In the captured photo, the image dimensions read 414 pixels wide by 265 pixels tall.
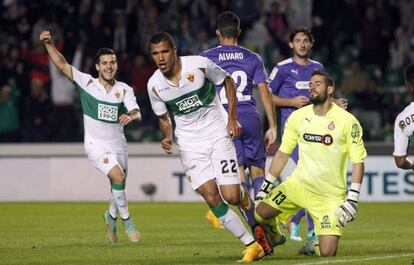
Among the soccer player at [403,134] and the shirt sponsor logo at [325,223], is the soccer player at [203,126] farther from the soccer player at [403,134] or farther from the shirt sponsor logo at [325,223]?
the soccer player at [403,134]

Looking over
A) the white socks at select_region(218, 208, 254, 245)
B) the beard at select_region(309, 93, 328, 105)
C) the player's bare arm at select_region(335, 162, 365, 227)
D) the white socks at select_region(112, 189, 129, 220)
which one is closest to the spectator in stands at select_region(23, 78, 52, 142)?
the white socks at select_region(112, 189, 129, 220)

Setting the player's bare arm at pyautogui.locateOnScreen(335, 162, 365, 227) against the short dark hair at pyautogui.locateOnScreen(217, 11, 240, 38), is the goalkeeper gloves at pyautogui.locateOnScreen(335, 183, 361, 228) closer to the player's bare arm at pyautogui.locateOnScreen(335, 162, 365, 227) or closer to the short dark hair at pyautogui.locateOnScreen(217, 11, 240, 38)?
the player's bare arm at pyautogui.locateOnScreen(335, 162, 365, 227)

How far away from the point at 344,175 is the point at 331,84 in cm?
88

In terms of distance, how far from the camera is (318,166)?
11750 millimetres

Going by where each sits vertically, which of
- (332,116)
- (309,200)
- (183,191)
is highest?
(332,116)

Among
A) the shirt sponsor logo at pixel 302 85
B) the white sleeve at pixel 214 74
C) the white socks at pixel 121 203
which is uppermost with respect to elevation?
the white sleeve at pixel 214 74

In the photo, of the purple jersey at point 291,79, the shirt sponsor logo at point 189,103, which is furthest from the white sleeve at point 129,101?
the shirt sponsor logo at point 189,103

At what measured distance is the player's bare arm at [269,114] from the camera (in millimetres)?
12369

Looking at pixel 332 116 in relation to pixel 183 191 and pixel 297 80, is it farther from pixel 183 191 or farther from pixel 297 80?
pixel 183 191

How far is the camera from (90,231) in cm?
1584

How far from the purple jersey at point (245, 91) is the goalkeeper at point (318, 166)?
4.68ft

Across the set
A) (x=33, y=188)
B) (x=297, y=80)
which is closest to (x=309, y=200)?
(x=297, y=80)

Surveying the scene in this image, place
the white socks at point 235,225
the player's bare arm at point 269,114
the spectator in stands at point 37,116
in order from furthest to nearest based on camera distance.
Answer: the spectator in stands at point 37,116 < the player's bare arm at point 269,114 < the white socks at point 235,225

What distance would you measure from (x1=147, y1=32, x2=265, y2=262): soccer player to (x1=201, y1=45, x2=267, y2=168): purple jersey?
1.52 metres
